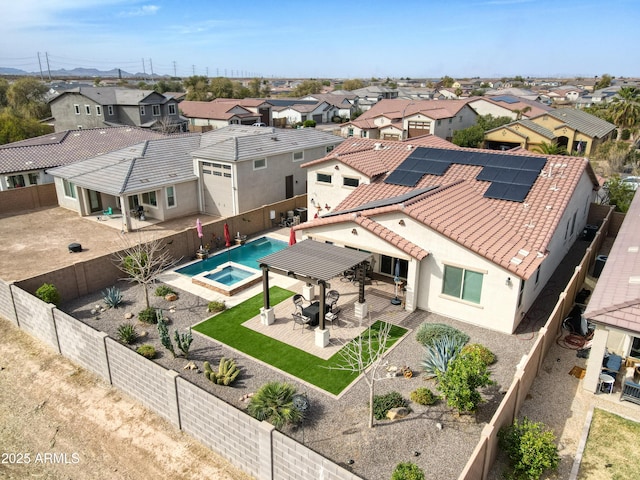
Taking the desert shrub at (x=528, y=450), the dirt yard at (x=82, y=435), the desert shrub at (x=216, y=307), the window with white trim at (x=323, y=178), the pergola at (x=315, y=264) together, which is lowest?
the dirt yard at (x=82, y=435)

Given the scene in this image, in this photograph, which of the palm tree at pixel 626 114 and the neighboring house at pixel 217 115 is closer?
the palm tree at pixel 626 114

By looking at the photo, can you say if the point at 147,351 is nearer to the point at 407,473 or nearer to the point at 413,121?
the point at 407,473

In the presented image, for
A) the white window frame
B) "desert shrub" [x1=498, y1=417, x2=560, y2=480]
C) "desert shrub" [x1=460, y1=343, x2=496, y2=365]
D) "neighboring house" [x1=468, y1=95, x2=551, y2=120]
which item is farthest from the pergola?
"neighboring house" [x1=468, y1=95, x2=551, y2=120]

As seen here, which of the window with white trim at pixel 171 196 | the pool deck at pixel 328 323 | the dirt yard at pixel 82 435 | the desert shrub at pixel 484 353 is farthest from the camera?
the window with white trim at pixel 171 196

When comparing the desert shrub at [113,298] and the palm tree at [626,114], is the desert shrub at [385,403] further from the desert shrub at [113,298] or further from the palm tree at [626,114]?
the palm tree at [626,114]

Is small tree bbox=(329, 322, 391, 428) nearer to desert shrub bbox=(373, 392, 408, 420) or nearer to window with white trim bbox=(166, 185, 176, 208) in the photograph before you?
desert shrub bbox=(373, 392, 408, 420)

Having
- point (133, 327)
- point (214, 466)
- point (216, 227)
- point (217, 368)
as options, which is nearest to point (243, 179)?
point (216, 227)

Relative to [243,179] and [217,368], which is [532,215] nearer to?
[217,368]

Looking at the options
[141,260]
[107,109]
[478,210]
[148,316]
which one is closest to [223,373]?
[148,316]

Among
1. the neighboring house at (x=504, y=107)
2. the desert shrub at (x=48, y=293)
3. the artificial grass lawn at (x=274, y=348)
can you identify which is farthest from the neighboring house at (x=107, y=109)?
the neighboring house at (x=504, y=107)
